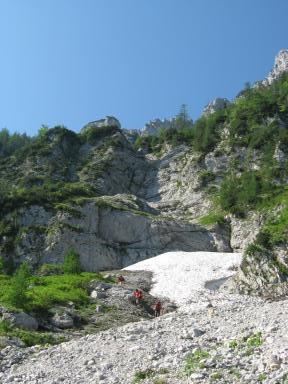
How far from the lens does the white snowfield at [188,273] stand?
146 ft

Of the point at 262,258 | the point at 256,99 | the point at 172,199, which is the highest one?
the point at 256,99

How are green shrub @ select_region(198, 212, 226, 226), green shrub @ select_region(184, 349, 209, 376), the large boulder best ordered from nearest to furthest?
1. green shrub @ select_region(184, 349, 209, 376)
2. the large boulder
3. green shrub @ select_region(198, 212, 226, 226)

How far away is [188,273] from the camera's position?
5231cm

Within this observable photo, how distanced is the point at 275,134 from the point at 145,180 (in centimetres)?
3422

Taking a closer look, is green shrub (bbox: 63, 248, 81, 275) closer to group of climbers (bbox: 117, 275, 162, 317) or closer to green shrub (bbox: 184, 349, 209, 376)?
group of climbers (bbox: 117, 275, 162, 317)

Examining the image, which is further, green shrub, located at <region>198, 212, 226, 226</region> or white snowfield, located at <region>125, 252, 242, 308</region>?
green shrub, located at <region>198, 212, 226, 226</region>

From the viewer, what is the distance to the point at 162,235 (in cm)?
7744

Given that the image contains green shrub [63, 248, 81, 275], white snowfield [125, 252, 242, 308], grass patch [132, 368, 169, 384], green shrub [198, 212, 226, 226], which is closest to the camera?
grass patch [132, 368, 169, 384]

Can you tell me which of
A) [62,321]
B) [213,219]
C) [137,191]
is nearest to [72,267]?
[62,321]

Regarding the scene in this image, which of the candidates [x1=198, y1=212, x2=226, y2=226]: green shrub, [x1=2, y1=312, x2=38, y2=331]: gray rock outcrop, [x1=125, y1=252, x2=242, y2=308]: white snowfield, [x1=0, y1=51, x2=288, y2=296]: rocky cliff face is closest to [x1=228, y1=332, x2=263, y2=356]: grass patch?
[x1=2, y1=312, x2=38, y2=331]: gray rock outcrop

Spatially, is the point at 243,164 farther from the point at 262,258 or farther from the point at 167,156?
the point at 262,258

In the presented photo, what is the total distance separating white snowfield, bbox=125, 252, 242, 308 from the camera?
1747 inches

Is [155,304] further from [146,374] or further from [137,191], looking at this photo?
[137,191]

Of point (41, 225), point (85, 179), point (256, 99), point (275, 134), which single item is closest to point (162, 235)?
point (41, 225)
